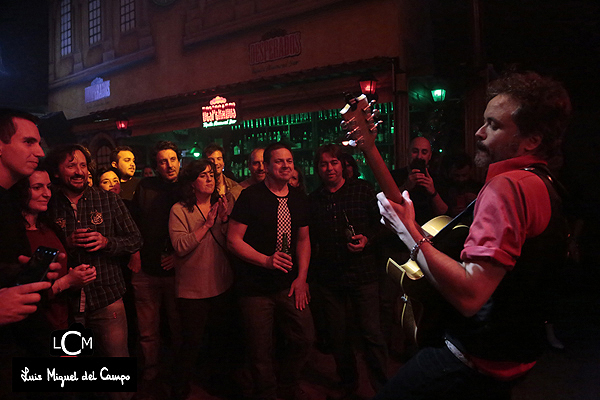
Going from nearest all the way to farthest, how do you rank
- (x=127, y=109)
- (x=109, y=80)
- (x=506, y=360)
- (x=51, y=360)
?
(x=506, y=360), (x=51, y=360), (x=127, y=109), (x=109, y=80)

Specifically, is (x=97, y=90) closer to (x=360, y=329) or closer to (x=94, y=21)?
(x=94, y=21)

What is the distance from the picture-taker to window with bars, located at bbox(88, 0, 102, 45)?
42.7 feet

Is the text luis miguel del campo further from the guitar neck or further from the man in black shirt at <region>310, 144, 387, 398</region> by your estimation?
the guitar neck

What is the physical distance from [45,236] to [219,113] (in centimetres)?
740

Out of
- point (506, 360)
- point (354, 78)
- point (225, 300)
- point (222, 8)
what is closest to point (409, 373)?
point (506, 360)

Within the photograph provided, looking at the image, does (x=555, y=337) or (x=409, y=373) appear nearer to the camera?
(x=409, y=373)

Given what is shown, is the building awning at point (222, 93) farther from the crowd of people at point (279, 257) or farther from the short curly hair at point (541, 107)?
the short curly hair at point (541, 107)

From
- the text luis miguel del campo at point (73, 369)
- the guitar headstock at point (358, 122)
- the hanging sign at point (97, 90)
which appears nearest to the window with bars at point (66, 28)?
the hanging sign at point (97, 90)

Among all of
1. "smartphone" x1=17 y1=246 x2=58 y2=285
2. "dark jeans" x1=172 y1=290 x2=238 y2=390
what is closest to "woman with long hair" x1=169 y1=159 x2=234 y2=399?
"dark jeans" x1=172 y1=290 x2=238 y2=390

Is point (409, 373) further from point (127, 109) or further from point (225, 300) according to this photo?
point (127, 109)

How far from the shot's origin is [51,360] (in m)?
2.10

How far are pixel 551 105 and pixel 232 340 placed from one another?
3264 mm

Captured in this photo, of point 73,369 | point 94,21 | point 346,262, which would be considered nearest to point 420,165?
point 346,262

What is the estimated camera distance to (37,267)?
1.70 m
